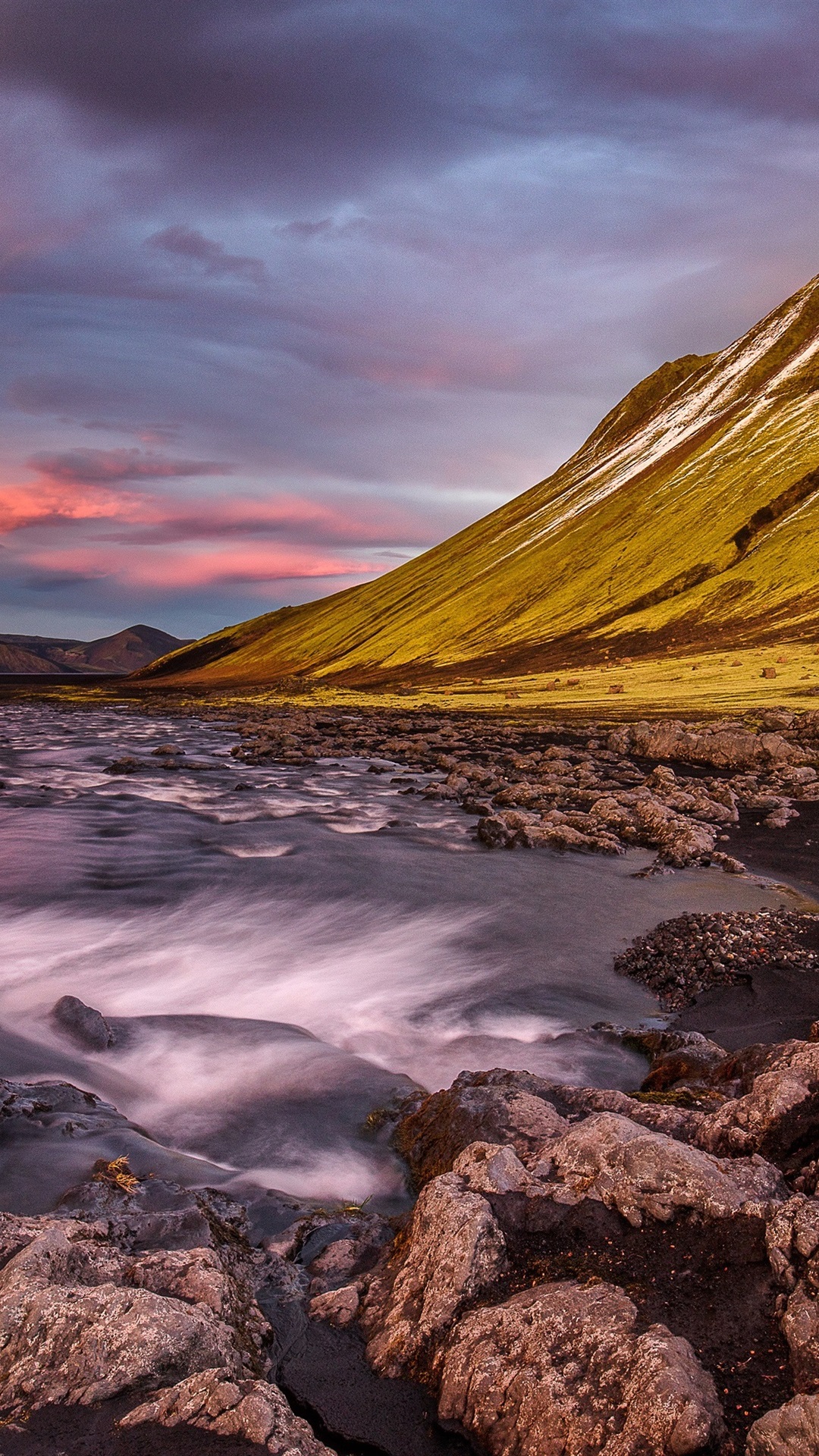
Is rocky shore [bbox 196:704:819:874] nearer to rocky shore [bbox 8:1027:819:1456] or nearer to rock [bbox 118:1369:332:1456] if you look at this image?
rocky shore [bbox 8:1027:819:1456]

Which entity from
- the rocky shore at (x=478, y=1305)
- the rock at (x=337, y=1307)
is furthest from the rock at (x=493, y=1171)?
the rock at (x=337, y=1307)

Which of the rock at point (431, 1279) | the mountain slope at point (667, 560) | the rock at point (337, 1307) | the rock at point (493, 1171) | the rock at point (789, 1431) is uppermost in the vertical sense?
the mountain slope at point (667, 560)

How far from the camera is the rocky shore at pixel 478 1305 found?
503 centimetres

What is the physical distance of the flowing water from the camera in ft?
39.4

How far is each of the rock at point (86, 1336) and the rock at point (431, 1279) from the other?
115 cm

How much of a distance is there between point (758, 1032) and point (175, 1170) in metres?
9.00

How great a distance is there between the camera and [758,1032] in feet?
42.0

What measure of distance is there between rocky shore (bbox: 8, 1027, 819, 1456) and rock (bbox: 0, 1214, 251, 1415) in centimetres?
1

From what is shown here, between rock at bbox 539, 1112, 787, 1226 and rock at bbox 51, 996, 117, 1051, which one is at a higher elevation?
rock at bbox 539, 1112, 787, 1226

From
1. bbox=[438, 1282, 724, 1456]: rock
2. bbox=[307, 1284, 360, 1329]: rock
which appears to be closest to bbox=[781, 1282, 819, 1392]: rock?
bbox=[438, 1282, 724, 1456]: rock

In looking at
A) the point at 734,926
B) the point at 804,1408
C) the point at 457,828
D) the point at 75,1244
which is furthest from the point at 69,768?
the point at 804,1408

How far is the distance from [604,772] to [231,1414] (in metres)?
35.9

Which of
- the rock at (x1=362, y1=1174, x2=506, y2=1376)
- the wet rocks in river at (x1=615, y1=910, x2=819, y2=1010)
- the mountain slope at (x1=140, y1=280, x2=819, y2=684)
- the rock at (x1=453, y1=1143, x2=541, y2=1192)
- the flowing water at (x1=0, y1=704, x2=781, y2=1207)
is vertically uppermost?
the mountain slope at (x1=140, y1=280, x2=819, y2=684)

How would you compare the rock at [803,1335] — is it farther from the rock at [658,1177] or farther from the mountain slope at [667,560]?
the mountain slope at [667,560]
